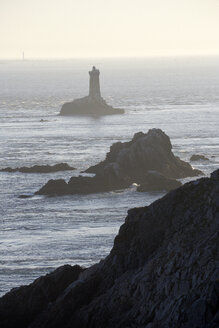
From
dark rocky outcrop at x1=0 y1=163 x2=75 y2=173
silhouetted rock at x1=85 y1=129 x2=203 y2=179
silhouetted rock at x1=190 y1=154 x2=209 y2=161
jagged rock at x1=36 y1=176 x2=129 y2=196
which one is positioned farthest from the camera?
silhouetted rock at x1=190 y1=154 x2=209 y2=161

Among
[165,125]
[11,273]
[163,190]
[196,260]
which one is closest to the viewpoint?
[196,260]

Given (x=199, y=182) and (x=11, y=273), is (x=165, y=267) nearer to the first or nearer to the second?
(x=199, y=182)

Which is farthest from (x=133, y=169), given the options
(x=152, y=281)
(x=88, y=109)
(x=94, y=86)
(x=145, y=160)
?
(x=94, y=86)

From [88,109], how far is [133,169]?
292 feet

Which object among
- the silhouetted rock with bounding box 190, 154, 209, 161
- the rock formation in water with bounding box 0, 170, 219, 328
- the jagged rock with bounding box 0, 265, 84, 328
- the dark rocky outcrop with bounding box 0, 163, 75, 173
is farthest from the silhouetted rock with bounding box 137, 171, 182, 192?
the rock formation in water with bounding box 0, 170, 219, 328

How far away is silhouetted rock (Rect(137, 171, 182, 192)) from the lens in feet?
274

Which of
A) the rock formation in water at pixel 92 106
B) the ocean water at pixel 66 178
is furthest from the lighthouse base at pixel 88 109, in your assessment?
the ocean water at pixel 66 178

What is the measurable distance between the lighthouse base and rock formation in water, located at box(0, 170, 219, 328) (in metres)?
134

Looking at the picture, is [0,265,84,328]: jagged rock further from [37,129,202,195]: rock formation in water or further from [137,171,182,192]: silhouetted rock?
[137,171,182,192]: silhouetted rock

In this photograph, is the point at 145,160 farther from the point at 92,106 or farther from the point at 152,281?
the point at 92,106

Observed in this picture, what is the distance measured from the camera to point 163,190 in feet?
273

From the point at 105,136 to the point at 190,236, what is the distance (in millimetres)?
96957

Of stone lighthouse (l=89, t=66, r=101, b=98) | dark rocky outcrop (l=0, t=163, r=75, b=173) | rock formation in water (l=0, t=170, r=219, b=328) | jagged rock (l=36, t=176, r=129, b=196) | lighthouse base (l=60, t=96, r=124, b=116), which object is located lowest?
lighthouse base (l=60, t=96, r=124, b=116)

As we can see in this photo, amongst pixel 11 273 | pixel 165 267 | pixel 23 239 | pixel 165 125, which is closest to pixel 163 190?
pixel 23 239
